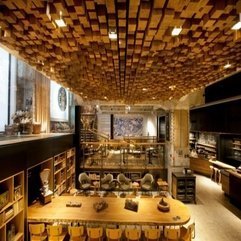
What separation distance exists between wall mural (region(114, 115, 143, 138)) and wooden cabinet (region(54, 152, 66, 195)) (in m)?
12.2

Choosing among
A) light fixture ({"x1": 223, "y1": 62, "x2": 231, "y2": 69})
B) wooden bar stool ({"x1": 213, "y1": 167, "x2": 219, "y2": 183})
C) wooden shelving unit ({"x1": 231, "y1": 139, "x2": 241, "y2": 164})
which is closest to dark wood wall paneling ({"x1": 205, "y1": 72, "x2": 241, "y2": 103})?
wooden shelving unit ({"x1": 231, "y1": 139, "x2": 241, "y2": 164})

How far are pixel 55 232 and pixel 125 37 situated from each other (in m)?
4.75

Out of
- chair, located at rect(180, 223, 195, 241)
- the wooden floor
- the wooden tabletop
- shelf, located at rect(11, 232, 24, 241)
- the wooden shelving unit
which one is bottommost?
the wooden floor

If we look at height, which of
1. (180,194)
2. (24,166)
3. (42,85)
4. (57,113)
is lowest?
(180,194)

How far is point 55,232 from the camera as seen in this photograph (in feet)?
18.3

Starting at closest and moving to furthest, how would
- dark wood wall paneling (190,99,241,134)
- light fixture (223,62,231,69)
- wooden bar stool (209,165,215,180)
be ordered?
light fixture (223,62,231,69), dark wood wall paneling (190,99,241,134), wooden bar stool (209,165,215,180)

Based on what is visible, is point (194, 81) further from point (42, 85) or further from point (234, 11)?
point (42, 85)

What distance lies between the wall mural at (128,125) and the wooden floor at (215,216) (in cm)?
1056

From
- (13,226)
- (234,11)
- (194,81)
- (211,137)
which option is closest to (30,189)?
(13,226)

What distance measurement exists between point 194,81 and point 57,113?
7.31m

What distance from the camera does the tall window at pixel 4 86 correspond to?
642 centimetres

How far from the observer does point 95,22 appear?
2.95m

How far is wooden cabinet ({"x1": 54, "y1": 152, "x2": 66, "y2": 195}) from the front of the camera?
26.6ft

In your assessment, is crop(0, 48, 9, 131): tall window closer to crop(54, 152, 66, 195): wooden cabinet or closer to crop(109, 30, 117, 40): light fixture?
crop(54, 152, 66, 195): wooden cabinet
